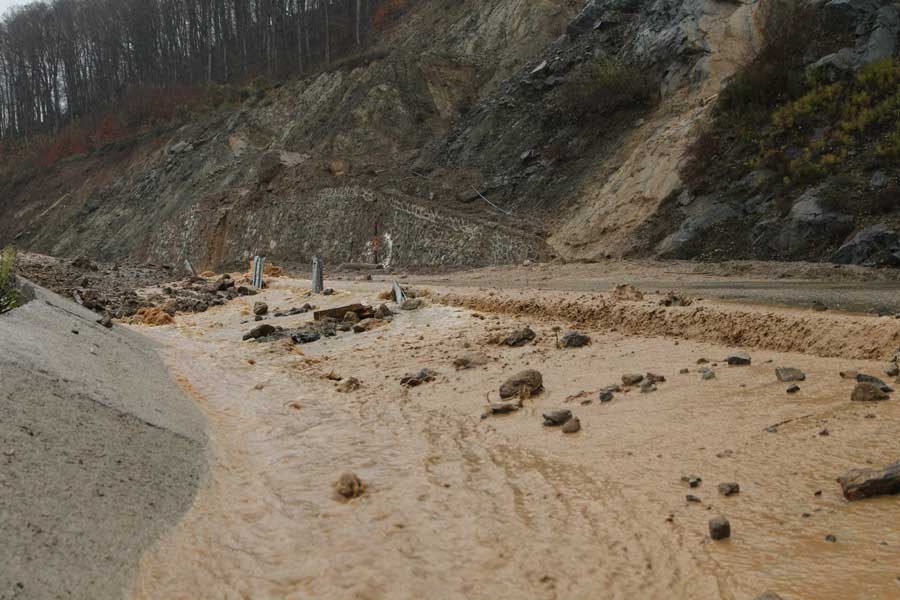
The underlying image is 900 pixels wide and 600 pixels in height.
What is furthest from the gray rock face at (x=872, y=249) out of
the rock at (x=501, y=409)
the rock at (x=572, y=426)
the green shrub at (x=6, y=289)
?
the green shrub at (x=6, y=289)

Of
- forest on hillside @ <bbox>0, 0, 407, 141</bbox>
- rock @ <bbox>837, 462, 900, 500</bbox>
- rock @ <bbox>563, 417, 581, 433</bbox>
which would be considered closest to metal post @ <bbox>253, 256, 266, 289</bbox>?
rock @ <bbox>563, 417, 581, 433</bbox>

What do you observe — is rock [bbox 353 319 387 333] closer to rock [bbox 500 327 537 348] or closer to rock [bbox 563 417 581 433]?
rock [bbox 500 327 537 348]

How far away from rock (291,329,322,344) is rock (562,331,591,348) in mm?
3739

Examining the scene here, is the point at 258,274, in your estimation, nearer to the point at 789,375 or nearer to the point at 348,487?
the point at 348,487

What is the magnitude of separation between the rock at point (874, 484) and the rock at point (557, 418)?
198cm

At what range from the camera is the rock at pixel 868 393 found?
439 cm

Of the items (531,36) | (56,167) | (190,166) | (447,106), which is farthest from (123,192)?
(531,36)

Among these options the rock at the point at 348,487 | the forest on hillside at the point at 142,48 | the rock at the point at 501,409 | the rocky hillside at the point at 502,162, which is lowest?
the rock at the point at 348,487

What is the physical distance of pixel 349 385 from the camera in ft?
22.0

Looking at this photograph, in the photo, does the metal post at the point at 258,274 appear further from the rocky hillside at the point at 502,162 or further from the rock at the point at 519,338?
the rock at the point at 519,338

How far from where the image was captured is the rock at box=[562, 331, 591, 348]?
7285 millimetres

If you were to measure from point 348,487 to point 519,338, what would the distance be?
13.1ft

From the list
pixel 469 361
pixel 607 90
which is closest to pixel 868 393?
pixel 469 361

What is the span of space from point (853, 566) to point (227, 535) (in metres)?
2.87
